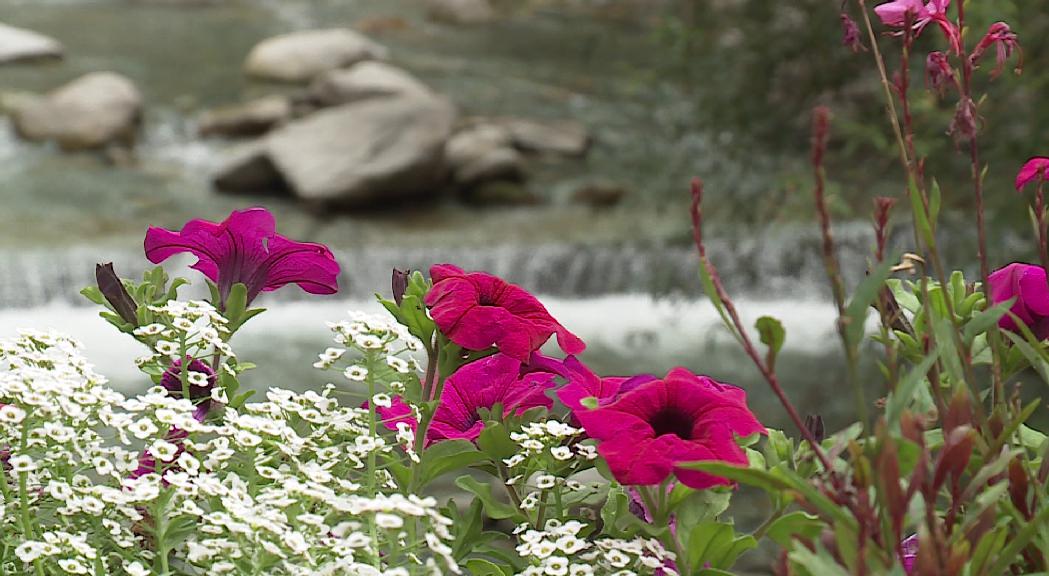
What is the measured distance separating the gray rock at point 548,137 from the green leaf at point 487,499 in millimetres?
5630

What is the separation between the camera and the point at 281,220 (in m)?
5.60

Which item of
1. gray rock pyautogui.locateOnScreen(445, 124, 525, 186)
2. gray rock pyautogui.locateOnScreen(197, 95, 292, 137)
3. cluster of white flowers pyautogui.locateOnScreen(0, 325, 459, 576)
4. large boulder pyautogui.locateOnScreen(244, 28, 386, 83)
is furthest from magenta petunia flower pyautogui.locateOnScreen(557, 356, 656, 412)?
large boulder pyautogui.locateOnScreen(244, 28, 386, 83)

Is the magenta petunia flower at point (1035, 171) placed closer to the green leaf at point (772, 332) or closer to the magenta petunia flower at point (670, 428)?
the magenta petunia flower at point (670, 428)

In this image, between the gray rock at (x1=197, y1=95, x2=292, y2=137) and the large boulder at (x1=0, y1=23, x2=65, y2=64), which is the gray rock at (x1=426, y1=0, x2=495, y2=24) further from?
the large boulder at (x1=0, y1=23, x2=65, y2=64)

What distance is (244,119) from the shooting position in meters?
6.52

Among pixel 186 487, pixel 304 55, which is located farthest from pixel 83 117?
pixel 186 487

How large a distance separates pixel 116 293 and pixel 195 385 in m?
0.09

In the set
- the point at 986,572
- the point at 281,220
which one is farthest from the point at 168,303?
the point at 281,220

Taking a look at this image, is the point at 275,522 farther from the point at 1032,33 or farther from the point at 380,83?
the point at 380,83

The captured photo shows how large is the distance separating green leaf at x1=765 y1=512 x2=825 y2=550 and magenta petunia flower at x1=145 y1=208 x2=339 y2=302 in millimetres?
393

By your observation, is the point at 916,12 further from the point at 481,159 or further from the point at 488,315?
the point at 481,159

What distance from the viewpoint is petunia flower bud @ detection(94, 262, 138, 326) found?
869 millimetres

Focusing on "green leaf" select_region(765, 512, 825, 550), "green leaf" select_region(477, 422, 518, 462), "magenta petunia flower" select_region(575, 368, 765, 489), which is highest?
"magenta petunia flower" select_region(575, 368, 765, 489)

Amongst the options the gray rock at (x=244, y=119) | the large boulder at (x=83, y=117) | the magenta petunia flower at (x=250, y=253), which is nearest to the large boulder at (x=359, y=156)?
the gray rock at (x=244, y=119)
